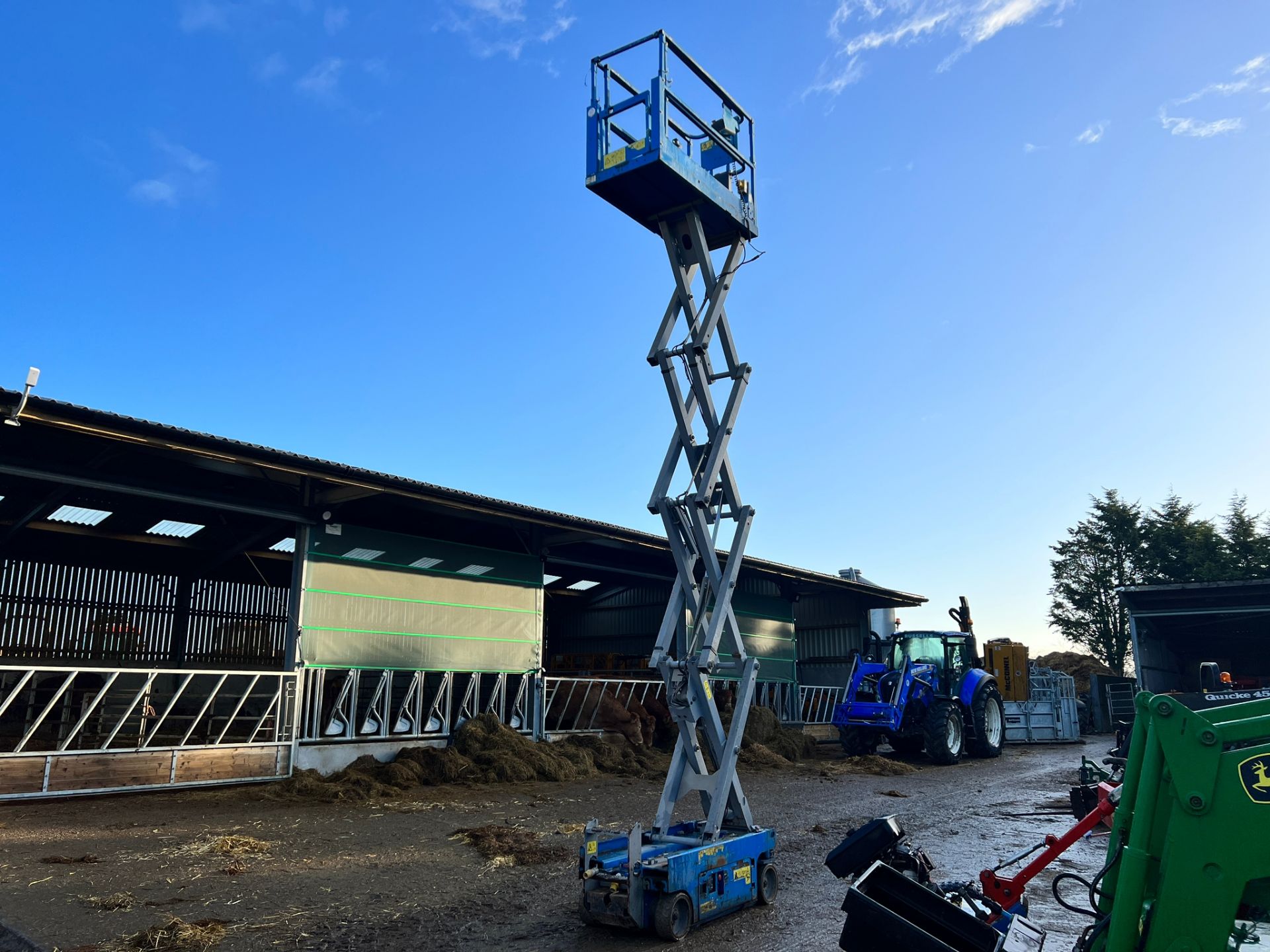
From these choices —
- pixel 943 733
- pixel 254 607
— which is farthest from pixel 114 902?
pixel 254 607

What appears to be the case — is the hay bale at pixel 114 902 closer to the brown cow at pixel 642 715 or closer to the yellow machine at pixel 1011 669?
the brown cow at pixel 642 715

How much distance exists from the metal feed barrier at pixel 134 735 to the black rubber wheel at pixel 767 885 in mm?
9201

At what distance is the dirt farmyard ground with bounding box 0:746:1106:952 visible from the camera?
6113 millimetres

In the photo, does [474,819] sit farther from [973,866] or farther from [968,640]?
[968,640]

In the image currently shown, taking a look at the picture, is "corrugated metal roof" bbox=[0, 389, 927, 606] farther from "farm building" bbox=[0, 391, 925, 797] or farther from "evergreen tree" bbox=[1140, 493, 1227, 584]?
"evergreen tree" bbox=[1140, 493, 1227, 584]

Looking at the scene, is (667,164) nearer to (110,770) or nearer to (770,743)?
(110,770)

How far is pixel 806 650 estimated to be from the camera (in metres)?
30.5

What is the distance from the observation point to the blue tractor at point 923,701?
18.6m

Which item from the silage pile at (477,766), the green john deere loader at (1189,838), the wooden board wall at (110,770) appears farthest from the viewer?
the silage pile at (477,766)

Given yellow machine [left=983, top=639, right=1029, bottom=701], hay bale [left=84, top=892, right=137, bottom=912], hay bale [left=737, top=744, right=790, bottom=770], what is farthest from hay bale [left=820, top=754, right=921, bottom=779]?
hay bale [left=84, top=892, right=137, bottom=912]

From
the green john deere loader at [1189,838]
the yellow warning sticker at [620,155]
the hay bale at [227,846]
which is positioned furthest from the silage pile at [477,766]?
the green john deere loader at [1189,838]

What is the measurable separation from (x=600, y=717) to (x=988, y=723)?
29.5 ft

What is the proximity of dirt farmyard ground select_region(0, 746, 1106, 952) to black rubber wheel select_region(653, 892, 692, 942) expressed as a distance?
4.6 inches

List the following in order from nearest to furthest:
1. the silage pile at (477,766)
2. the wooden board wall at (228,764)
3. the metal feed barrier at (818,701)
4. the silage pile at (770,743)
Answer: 1. the wooden board wall at (228,764)
2. the silage pile at (477,766)
3. the silage pile at (770,743)
4. the metal feed barrier at (818,701)
